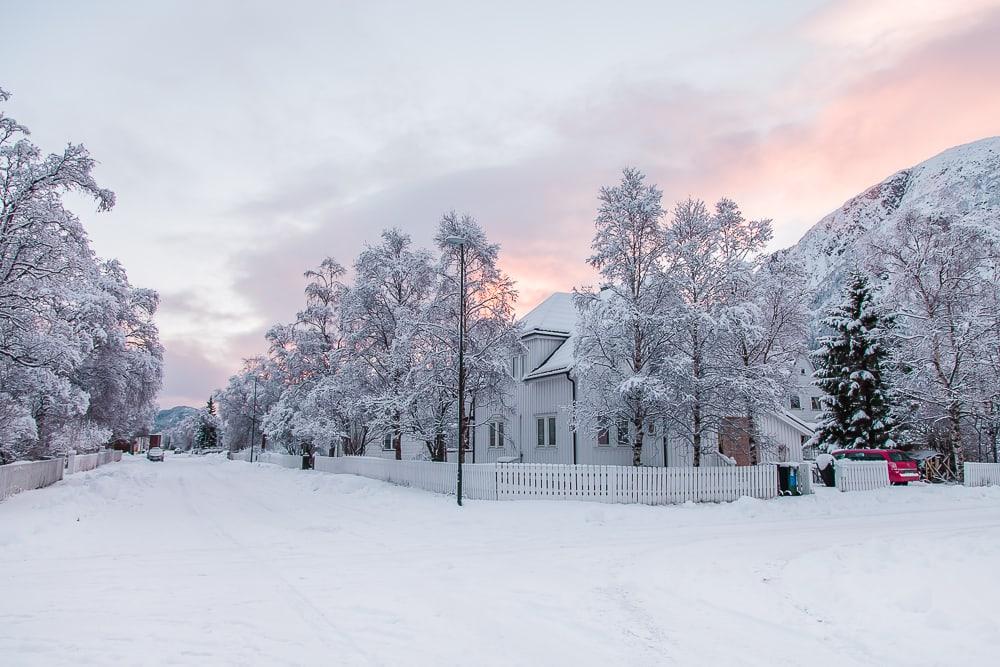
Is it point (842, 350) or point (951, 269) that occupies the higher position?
point (951, 269)

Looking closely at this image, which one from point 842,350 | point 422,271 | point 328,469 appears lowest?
point 328,469

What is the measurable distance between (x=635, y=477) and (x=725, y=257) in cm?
1003

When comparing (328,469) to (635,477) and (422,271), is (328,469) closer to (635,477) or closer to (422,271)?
(422,271)

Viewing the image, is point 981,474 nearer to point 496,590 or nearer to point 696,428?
point 696,428

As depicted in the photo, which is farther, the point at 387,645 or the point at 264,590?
the point at 264,590

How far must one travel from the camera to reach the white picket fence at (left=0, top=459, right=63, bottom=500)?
20.9 metres

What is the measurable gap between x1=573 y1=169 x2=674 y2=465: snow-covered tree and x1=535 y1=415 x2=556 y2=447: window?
719 cm

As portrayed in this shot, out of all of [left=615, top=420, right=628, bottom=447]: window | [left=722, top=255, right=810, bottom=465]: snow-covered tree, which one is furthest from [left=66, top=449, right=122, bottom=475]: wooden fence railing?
[left=722, top=255, right=810, bottom=465]: snow-covered tree

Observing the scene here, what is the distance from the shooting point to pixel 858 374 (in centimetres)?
3603

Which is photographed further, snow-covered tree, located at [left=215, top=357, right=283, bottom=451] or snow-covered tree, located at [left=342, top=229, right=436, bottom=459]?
snow-covered tree, located at [left=215, top=357, right=283, bottom=451]

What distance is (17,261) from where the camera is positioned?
19.2 metres

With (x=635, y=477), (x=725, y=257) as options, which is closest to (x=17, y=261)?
(x=635, y=477)

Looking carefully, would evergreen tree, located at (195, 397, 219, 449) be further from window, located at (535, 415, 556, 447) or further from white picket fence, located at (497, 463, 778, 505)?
white picket fence, located at (497, 463, 778, 505)

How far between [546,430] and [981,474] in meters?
20.2
